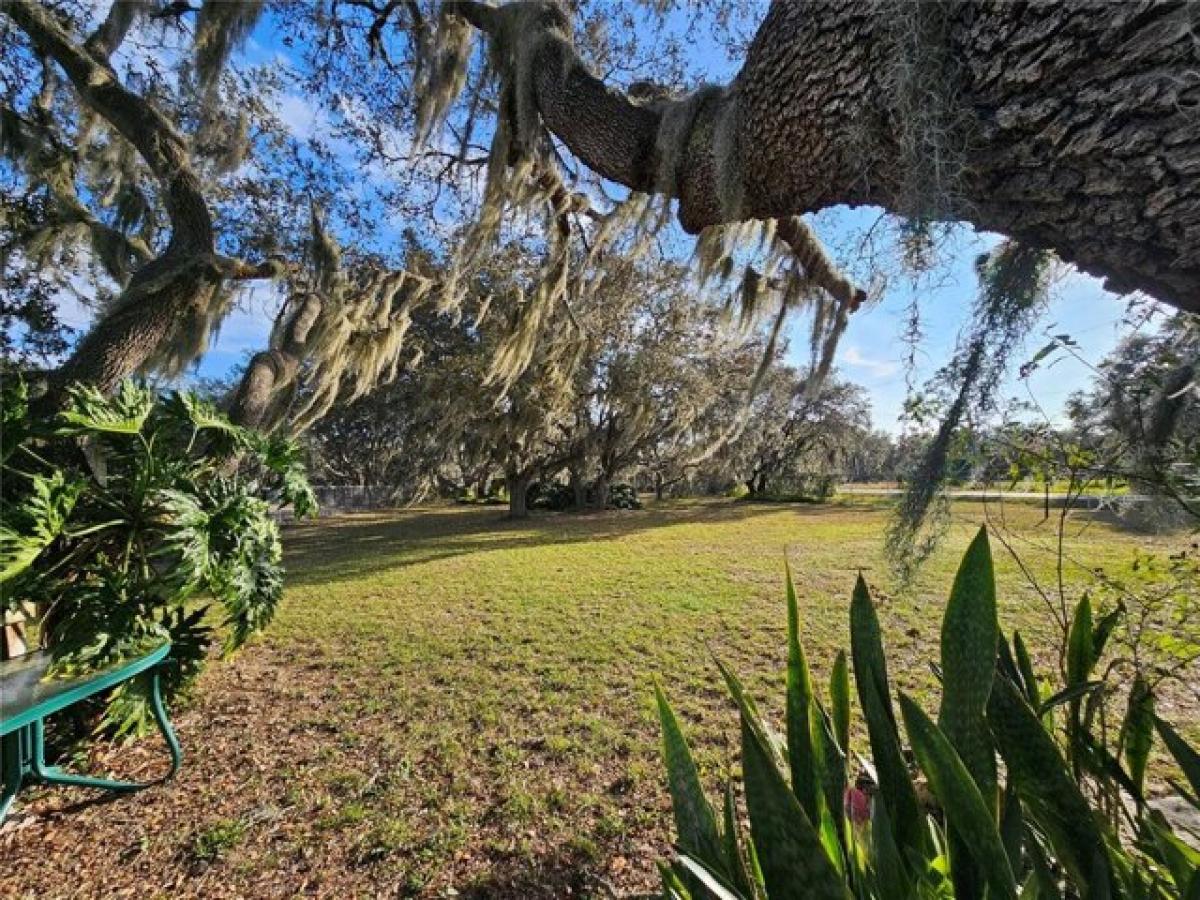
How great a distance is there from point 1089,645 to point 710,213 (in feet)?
5.53

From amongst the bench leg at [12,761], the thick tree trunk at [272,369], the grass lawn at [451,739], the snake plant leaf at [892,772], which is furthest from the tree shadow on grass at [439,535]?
the snake plant leaf at [892,772]

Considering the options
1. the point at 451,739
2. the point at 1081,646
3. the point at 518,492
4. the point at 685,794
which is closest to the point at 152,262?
the point at 451,739

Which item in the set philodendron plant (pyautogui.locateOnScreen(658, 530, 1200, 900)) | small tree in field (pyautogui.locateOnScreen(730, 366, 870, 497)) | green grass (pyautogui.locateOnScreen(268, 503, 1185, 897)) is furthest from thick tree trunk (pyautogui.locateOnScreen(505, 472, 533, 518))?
philodendron plant (pyautogui.locateOnScreen(658, 530, 1200, 900))

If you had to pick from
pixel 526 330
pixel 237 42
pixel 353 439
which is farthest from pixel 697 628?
pixel 353 439

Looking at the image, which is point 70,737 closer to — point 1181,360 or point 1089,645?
point 1089,645

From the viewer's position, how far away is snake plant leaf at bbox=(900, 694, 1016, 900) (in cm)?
68

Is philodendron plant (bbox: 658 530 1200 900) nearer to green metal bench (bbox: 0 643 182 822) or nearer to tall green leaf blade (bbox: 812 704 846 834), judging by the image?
tall green leaf blade (bbox: 812 704 846 834)

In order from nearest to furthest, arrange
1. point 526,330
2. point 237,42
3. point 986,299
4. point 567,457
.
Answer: point 986,299
point 237,42
point 526,330
point 567,457

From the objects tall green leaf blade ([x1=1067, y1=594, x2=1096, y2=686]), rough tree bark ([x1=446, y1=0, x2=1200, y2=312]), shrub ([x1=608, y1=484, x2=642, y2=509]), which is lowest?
shrub ([x1=608, y1=484, x2=642, y2=509])

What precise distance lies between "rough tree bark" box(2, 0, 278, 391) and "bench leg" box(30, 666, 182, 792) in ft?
5.03

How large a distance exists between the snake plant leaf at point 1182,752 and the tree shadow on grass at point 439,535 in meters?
6.91

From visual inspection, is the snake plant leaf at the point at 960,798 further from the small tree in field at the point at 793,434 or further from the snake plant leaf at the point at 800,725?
the small tree in field at the point at 793,434

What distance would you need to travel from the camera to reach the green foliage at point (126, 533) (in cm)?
186

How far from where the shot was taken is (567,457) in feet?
41.7
